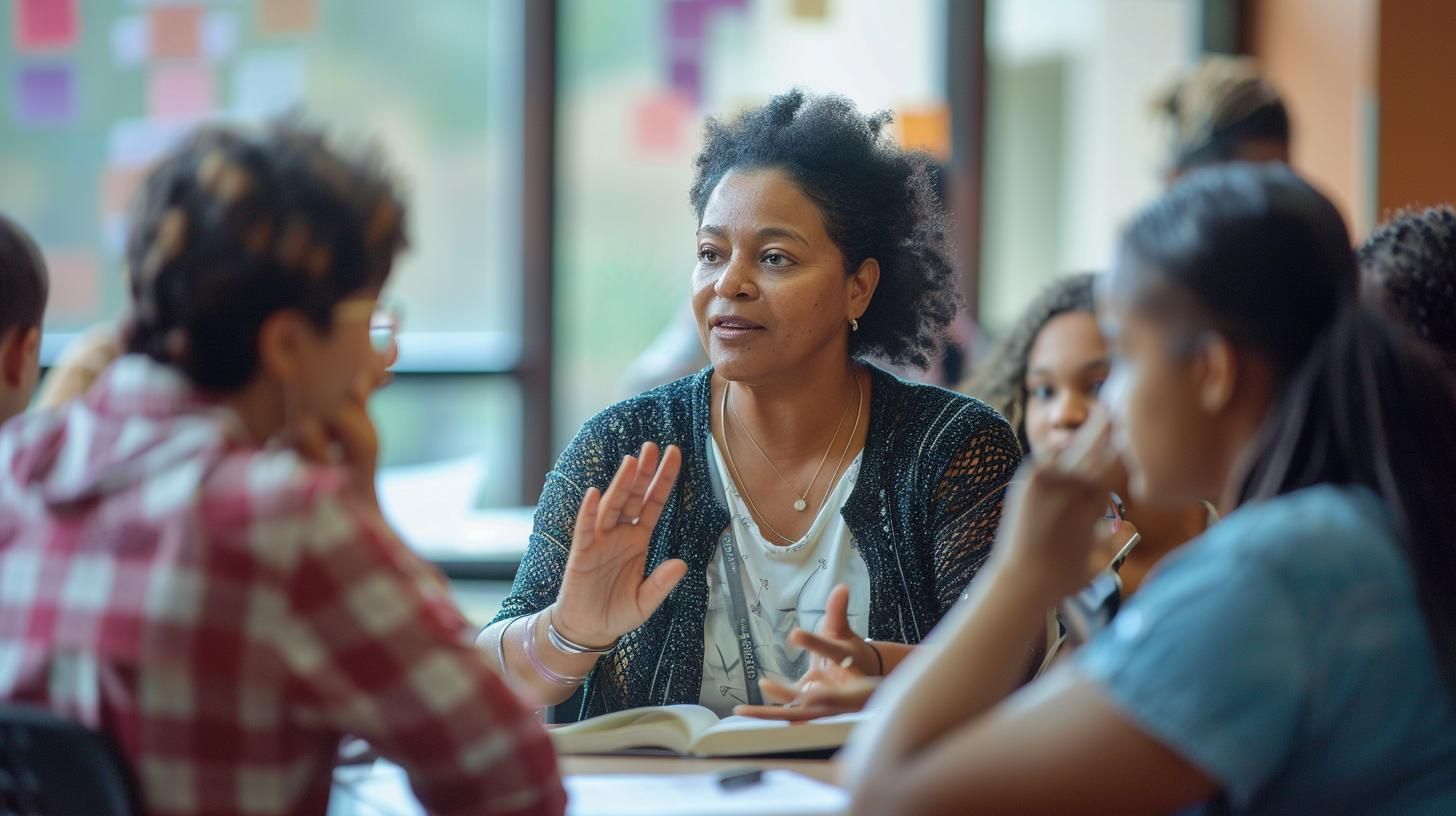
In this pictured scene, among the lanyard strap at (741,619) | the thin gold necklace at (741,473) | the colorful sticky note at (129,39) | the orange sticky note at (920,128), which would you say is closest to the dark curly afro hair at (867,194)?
the thin gold necklace at (741,473)

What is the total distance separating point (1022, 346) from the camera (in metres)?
2.63

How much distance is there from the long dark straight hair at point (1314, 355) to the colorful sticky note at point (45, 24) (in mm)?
4199

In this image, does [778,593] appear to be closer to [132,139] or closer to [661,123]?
[661,123]

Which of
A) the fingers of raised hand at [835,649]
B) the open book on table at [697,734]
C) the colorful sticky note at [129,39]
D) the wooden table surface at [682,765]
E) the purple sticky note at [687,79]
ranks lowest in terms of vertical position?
the wooden table surface at [682,765]

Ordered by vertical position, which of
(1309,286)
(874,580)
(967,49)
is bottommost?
(874,580)

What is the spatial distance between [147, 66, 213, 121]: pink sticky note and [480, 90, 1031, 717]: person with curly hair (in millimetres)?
2804

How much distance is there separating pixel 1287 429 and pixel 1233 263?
0.44 feet

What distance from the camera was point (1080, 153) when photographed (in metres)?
5.62

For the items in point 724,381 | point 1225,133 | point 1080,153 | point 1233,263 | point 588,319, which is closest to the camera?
point 1233,263

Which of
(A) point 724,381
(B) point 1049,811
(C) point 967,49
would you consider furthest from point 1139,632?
(C) point 967,49

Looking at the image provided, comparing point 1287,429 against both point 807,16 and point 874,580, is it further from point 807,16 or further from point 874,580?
point 807,16

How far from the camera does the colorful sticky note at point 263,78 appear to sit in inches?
183

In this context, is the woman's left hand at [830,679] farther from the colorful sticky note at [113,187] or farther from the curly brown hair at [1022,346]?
the colorful sticky note at [113,187]

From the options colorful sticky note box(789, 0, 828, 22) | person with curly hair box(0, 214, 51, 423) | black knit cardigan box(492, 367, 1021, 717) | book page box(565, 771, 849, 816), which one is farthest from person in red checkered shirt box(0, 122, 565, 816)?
colorful sticky note box(789, 0, 828, 22)
